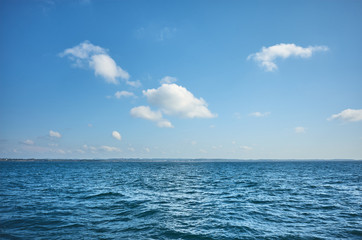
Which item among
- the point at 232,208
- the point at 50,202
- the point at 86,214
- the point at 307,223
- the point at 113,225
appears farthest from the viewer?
the point at 50,202

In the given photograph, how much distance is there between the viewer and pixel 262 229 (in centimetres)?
1514

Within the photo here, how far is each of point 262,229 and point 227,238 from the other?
3.58m

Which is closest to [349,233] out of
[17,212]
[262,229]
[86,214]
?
[262,229]

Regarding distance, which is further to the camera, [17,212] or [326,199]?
[326,199]

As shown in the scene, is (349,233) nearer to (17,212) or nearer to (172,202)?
(172,202)

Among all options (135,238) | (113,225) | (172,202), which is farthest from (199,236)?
(172,202)

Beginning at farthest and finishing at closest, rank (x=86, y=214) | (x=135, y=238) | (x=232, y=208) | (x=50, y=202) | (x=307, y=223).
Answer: (x=50, y=202)
(x=232, y=208)
(x=86, y=214)
(x=307, y=223)
(x=135, y=238)

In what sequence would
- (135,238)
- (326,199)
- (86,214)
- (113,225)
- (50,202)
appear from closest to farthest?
(135,238)
(113,225)
(86,214)
(50,202)
(326,199)

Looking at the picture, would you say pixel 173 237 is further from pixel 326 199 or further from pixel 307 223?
pixel 326 199

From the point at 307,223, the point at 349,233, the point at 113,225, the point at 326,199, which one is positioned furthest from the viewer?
the point at 326,199

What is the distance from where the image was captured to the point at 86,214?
60.6ft

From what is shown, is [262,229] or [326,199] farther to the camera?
[326,199]

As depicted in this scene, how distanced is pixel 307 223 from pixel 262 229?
464cm

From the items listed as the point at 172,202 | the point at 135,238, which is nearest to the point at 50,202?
the point at 172,202
